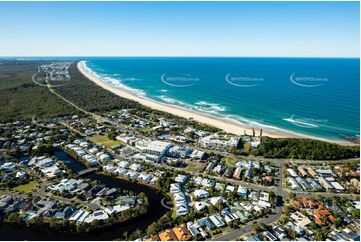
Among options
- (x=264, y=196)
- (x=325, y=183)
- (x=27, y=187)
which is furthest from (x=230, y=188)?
(x=27, y=187)

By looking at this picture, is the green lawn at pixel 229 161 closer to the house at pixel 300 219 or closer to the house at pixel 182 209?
the house at pixel 182 209

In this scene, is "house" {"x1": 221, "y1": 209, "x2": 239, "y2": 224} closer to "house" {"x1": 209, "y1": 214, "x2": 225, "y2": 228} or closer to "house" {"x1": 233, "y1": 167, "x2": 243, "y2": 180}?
"house" {"x1": 209, "y1": 214, "x2": 225, "y2": 228}

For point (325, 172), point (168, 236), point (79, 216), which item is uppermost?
point (325, 172)

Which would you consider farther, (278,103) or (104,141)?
(278,103)

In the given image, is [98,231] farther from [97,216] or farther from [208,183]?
[208,183]

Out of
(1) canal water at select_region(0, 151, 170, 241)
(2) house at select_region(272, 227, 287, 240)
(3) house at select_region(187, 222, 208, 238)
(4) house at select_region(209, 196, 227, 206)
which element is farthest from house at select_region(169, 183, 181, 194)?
(2) house at select_region(272, 227, 287, 240)

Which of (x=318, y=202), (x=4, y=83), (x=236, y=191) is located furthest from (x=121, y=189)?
(x=4, y=83)

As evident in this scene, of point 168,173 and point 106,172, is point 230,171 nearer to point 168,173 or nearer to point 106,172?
point 168,173
